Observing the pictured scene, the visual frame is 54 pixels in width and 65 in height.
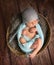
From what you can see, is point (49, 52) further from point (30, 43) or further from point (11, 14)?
point (11, 14)

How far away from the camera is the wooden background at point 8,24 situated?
4.10 ft

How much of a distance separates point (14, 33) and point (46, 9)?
0.29 metres

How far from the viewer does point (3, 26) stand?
135 cm

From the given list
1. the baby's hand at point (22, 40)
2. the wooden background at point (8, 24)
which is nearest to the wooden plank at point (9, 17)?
the wooden background at point (8, 24)

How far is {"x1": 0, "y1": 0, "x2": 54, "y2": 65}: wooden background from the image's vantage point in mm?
1250

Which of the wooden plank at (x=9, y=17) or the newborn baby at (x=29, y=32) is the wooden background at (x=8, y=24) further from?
the newborn baby at (x=29, y=32)

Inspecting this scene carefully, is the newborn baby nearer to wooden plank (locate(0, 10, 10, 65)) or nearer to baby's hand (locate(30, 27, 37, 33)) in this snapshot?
baby's hand (locate(30, 27, 37, 33))

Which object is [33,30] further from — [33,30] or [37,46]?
[37,46]

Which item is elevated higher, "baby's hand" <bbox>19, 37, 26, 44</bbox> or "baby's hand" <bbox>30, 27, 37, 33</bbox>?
"baby's hand" <bbox>30, 27, 37, 33</bbox>

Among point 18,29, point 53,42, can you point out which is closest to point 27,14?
point 18,29

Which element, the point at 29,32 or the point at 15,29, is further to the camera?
the point at 15,29

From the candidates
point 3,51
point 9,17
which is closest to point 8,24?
point 9,17

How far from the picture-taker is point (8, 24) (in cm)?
135

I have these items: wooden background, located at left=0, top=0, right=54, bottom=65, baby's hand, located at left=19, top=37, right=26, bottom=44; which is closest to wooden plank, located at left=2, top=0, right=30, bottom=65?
wooden background, located at left=0, top=0, right=54, bottom=65
